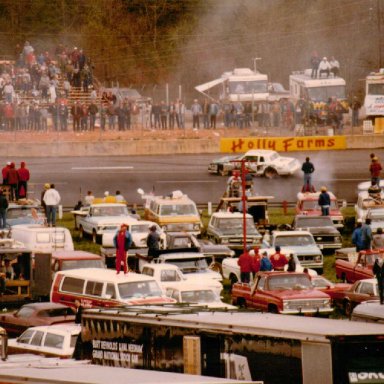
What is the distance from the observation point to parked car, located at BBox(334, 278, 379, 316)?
27422mm

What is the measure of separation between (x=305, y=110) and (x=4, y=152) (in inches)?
505

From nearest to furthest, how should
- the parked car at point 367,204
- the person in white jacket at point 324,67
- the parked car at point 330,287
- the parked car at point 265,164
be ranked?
1. the parked car at point 330,287
2. the parked car at point 367,204
3. the parked car at point 265,164
4. the person in white jacket at point 324,67

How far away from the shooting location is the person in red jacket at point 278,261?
30.9 m

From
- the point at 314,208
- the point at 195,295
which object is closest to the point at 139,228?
the point at 314,208

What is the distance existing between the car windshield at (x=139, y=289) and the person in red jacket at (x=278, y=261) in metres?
4.16

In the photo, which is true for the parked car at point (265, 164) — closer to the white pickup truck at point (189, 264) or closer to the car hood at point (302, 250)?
the car hood at point (302, 250)

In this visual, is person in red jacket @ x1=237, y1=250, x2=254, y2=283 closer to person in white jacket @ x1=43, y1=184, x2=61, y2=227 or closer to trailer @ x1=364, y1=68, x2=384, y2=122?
person in white jacket @ x1=43, y1=184, x2=61, y2=227

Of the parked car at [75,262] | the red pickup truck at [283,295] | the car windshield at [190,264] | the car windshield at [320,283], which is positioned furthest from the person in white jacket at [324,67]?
the red pickup truck at [283,295]

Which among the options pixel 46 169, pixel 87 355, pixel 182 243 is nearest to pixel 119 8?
pixel 46 169

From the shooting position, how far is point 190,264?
1240 inches

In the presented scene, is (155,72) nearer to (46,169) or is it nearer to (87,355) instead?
(46,169)

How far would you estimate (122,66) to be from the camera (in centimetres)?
7012

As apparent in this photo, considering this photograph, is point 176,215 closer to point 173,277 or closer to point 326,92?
point 173,277

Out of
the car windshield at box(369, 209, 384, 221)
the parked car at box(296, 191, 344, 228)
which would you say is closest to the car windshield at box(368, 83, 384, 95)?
the parked car at box(296, 191, 344, 228)
